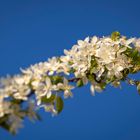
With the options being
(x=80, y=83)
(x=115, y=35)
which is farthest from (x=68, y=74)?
(x=115, y=35)

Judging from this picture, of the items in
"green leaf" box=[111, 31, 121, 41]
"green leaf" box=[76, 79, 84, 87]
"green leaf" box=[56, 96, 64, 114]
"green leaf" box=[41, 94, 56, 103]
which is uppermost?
"green leaf" box=[111, 31, 121, 41]

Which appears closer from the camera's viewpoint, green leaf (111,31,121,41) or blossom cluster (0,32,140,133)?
blossom cluster (0,32,140,133)

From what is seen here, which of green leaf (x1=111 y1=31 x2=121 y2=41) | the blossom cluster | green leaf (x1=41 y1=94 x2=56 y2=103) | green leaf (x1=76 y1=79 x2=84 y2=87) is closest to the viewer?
the blossom cluster

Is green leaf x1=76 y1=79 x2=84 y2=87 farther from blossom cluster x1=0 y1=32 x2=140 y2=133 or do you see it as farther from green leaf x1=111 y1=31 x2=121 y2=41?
green leaf x1=111 y1=31 x2=121 y2=41

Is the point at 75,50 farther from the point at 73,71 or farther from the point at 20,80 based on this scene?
the point at 20,80

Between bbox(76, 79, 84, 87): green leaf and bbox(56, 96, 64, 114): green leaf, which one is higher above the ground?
bbox(76, 79, 84, 87): green leaf

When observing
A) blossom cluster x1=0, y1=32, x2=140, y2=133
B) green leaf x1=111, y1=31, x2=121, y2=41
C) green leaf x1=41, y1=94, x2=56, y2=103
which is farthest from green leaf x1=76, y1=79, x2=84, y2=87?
green leaf x1=111, y1=31, x2=121, y2=41

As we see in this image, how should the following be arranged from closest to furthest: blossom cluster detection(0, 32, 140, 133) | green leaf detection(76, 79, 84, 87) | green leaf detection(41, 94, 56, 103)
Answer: blossom cluster detection(0, 32, 140, 133), green leaf detection(41, 94, 56, 103), green leaf detection(76, 79, 84, 87)

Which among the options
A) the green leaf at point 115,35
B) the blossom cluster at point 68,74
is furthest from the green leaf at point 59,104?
the green leaf at point 115,35

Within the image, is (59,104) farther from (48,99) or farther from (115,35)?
(115,35)

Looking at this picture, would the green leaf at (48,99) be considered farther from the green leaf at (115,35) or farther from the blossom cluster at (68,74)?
the green leaf at (115,35)
